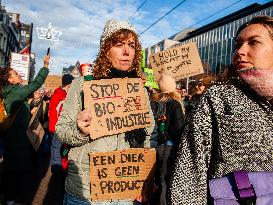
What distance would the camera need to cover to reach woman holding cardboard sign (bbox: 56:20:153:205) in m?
2.25

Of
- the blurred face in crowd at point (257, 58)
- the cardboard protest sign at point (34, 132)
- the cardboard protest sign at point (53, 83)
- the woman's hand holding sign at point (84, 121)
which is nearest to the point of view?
the blurred face in crowd at point (257, 58)

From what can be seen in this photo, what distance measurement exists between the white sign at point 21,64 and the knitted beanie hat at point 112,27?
8.37m

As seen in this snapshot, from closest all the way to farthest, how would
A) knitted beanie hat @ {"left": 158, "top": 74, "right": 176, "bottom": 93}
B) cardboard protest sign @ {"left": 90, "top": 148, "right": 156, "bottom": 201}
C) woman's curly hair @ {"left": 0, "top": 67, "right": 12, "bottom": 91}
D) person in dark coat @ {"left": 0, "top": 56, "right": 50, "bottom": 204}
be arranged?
cardboard protest sign @ {"left": 90, "top": 148, "right": 156, "bottom": 201}, knitted beanie hat @ {"left": 158, "top": 74, "right": 176, "bottom": 93}, person in dark coat @ {"left": 0, "top": 56, "right": 50, "bottom": 204}, woman's curly hair @ {"left": 0, "top": 67, "right": 12, "bottom": 91}

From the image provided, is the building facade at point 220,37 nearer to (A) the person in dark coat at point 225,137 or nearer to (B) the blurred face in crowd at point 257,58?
(B) the blurred face in crowd at point 257,58

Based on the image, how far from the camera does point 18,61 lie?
10.8 meters

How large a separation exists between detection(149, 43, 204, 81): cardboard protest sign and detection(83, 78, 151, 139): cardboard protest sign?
400 centimetres

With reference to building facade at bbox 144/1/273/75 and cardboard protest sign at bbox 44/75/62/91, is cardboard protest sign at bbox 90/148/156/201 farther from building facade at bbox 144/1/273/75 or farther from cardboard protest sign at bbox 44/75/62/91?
building facade at bbox 144/1/273/75

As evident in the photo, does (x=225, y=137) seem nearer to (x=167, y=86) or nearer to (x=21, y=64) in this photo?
(x=167, y=86)

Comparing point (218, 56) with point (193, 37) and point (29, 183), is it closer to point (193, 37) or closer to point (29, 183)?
point (193, 37)

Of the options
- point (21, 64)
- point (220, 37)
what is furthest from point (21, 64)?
point (220, 37)

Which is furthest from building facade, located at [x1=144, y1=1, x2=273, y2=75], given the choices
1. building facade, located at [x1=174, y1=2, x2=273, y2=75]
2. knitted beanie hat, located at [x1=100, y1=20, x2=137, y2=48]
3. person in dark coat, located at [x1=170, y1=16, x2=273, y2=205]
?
person in dark coat, located at [x1=170, y1=16, x2=273, y2=205]

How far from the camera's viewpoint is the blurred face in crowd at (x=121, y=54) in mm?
2531

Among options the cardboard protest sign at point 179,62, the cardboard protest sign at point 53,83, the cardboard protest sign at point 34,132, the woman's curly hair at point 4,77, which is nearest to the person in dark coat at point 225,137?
the woman's curly hair at point 4,77

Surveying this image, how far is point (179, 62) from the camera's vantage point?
21.7 ft
